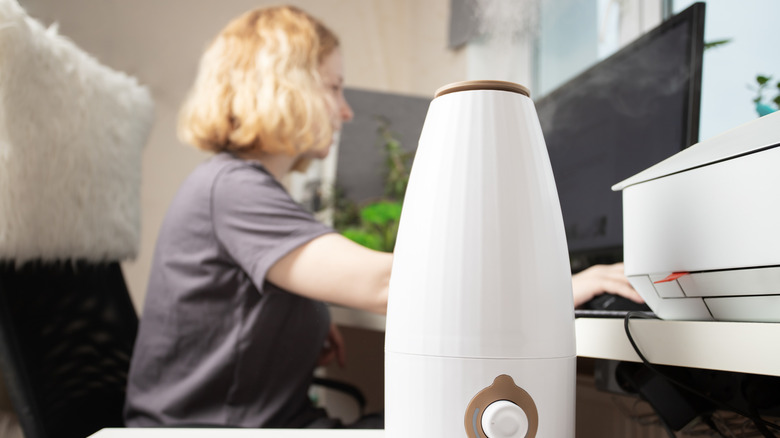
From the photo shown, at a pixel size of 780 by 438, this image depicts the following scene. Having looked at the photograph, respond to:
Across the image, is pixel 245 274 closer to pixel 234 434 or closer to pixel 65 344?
pixel 65 344

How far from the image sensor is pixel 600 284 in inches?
22.6

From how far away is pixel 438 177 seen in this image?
1.10ft

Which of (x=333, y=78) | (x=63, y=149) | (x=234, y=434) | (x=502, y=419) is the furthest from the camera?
(x=333, y=78)

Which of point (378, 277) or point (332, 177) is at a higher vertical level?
point (332, 177)

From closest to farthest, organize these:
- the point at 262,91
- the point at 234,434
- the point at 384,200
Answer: the point at 234,434, the point at 262,91, the point at 384,200

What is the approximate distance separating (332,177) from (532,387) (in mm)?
1517

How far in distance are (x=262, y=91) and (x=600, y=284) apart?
2.05 ft

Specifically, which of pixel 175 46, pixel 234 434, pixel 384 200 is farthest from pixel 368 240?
pixel 175 46

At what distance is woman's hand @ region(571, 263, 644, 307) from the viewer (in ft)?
1.83

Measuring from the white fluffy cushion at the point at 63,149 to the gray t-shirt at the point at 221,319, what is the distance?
10 cm

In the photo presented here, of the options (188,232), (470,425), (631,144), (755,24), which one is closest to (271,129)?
(188,232)

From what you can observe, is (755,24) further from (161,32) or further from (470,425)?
(161,32)

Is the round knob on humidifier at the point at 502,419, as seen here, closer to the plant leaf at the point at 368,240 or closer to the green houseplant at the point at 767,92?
the green houseplant at the point at 767,92

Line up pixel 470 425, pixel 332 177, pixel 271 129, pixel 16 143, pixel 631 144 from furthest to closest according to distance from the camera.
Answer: pixel 332 177 < pixel 271 129 < pixel 631 144 < pixel 16 143 < pixel 470 425
